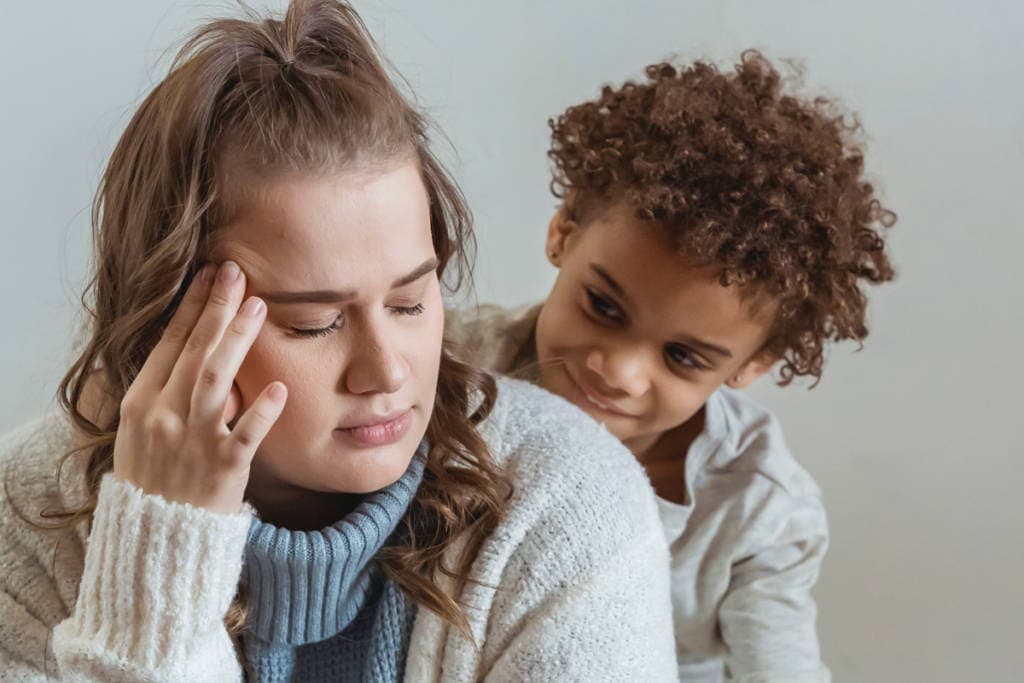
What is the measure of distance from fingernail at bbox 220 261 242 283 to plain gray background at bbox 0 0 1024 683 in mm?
573

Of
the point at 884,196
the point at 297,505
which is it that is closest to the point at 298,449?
the point at 297,505

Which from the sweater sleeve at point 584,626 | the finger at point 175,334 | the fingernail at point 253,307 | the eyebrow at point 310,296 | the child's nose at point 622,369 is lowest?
the sweater sleeve at point 584,626

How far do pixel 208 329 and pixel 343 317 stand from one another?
10 cm

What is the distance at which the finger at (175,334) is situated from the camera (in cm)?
90

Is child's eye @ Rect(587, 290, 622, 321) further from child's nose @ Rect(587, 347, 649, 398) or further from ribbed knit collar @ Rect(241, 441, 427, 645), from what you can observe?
ribbed knit collar @ Rect(241, 441, 427, 645)

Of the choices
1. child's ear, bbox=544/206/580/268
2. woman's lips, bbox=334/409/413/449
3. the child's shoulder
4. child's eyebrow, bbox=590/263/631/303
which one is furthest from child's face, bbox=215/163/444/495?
the child's shoulder

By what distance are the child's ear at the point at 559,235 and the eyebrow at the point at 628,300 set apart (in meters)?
0.11

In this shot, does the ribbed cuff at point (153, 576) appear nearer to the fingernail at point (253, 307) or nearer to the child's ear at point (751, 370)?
the fingernail at point (253, 307)

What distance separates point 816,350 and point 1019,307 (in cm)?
29

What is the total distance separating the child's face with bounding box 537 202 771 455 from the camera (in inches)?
48.4

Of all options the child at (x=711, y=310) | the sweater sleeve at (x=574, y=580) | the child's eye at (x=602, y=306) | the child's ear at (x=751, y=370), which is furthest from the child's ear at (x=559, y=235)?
the sweater sleeve at (x=574, y=580)

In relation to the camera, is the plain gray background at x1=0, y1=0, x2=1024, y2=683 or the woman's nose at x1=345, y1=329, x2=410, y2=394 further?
the plain gray background at x1=0, y1=0, x2=1024, y2=683

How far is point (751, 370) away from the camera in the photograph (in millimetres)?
1390

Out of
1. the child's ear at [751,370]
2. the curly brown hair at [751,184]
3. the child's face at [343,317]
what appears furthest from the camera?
the child's ear at [751,370]
